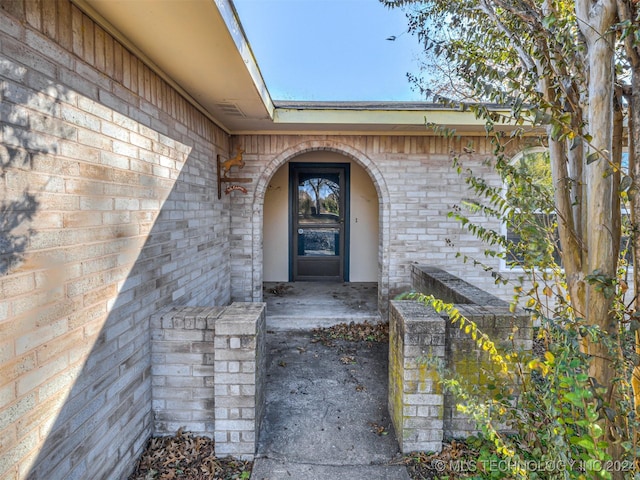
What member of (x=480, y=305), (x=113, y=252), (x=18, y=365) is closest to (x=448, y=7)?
(x=480, y=305)

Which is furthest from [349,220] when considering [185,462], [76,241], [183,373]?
[76,241]

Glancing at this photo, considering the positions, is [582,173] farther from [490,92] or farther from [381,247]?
[381,247]

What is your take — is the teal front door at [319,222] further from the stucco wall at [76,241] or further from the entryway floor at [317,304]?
the stucco wall at [76,241]

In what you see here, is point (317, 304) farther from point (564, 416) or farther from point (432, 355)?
point (564, 416)

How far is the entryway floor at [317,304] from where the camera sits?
4781 millimetres

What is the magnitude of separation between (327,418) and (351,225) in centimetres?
446

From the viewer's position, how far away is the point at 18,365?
1438 mm

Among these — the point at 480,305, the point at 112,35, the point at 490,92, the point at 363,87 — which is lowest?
the point at 480,305

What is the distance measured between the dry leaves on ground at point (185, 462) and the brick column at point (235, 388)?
0.29ft

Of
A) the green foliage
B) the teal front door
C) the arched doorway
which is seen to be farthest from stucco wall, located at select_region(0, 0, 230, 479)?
the teal front door

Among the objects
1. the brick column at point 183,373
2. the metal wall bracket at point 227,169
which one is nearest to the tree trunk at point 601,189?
the brick column at point 183,373

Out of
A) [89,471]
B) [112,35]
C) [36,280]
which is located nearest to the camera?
[36,280]

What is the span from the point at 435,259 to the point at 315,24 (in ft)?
19.1

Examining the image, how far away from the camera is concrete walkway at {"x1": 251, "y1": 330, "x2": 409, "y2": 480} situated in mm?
2254
